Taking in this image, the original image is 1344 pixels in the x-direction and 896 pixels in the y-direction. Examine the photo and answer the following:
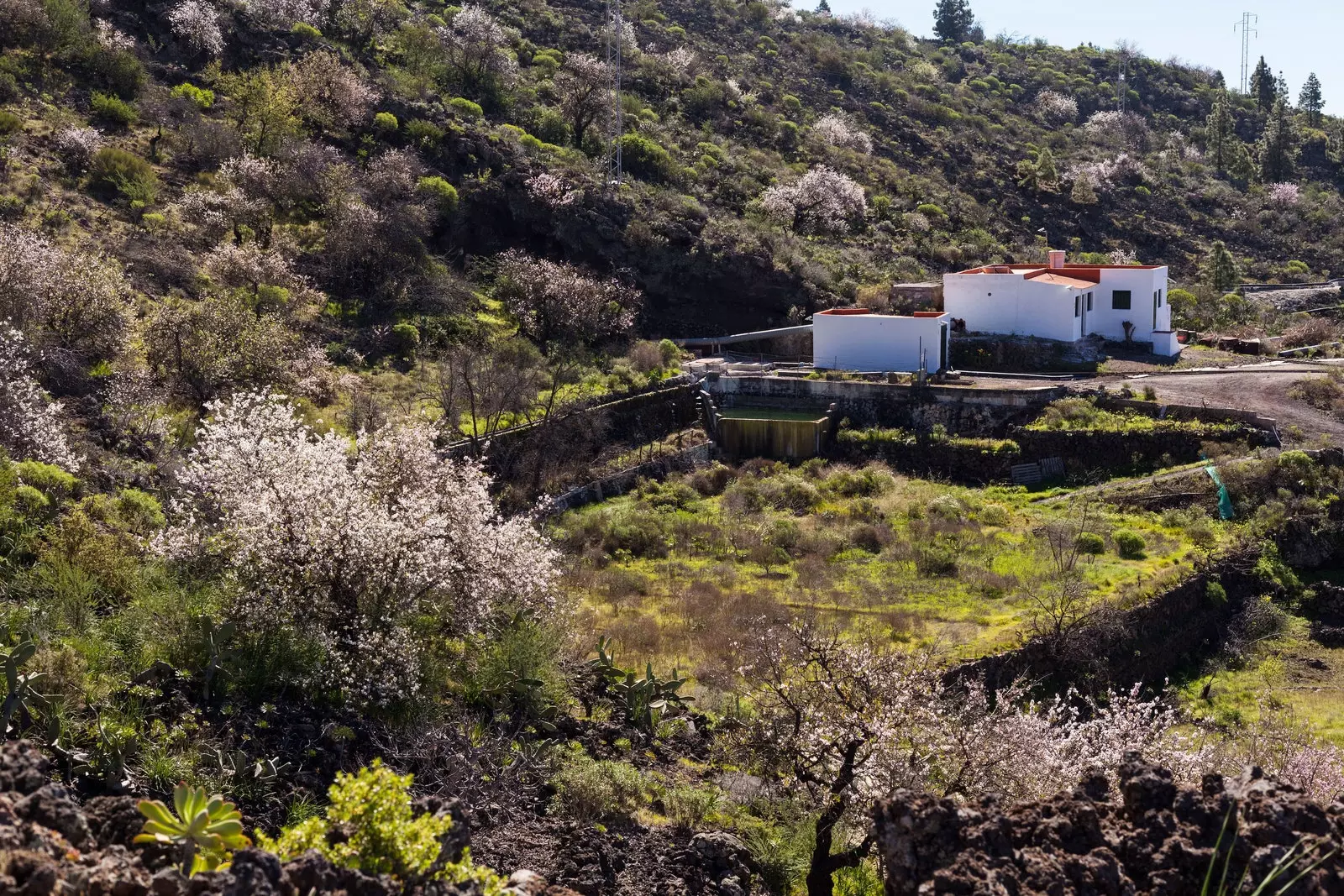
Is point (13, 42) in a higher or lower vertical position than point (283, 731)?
higher

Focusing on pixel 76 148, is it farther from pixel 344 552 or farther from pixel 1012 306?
pixel 1012 306

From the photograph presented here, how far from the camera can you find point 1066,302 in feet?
124

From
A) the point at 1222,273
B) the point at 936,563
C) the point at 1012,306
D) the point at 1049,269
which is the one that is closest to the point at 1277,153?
the point at 1222,273

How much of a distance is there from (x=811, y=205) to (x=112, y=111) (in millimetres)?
27560

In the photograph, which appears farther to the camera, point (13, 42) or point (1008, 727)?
point (13, 42)

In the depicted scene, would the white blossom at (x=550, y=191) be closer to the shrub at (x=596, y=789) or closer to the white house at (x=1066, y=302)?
the white house at (x=1066, y=302)

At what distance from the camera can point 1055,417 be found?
3161 centimetres

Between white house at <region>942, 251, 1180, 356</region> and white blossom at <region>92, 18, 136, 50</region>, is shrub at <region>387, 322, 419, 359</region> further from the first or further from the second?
white blossom at <region>92, 18, 136, 50</region>

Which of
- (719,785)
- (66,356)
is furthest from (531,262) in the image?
(719,785)

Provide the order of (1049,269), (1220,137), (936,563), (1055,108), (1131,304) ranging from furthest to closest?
1. (1055,108)
2. (1220,137)
3. (1049,269)
4. (1131,304)
5. (936,563)

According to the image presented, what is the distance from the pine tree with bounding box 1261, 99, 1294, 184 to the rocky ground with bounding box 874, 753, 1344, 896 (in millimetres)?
75743

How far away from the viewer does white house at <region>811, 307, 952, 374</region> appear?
36094mm

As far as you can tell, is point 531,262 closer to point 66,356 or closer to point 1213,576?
point 66,356

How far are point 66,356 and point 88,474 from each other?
598cm
